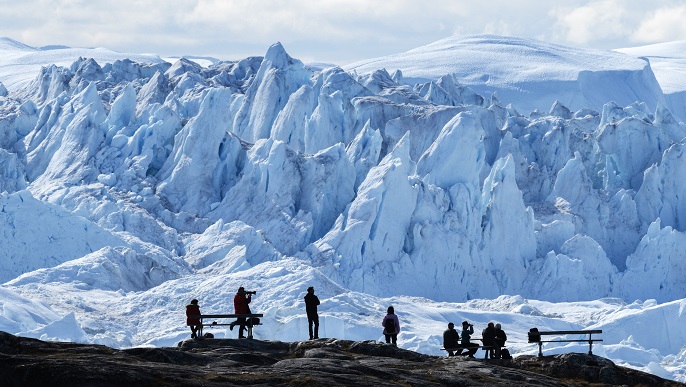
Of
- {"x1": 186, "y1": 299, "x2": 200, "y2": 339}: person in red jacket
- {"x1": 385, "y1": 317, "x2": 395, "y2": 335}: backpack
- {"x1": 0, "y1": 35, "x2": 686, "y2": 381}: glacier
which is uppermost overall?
{"x1": 0, "y1": 35, "x2": 686, "y2": 381}: glacier

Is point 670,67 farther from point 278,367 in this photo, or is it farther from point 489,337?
point 278,367

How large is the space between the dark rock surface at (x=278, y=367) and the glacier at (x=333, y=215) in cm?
1549

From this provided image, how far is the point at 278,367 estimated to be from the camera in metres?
19.3

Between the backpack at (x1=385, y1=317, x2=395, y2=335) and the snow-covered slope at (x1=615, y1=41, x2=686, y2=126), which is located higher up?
the snow-covered slope at (x1=615, y1=41, x2=686, y2=126)

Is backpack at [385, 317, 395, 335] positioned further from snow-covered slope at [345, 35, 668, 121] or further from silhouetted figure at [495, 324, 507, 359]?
snow-covered slope at [345, 35, 668, 121]

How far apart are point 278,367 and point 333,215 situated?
34.8 m

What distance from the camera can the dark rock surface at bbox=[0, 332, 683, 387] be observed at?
16.8m

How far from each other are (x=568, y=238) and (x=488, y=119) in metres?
8.92

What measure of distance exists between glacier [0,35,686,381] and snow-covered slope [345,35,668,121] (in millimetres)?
23619

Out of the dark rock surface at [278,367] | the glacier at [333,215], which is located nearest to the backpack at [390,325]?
the dark rock surface at [278,367]

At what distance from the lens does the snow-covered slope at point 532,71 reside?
308ft

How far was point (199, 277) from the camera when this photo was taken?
4653 cm

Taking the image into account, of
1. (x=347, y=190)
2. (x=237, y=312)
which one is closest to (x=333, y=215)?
(x=347, y=190)

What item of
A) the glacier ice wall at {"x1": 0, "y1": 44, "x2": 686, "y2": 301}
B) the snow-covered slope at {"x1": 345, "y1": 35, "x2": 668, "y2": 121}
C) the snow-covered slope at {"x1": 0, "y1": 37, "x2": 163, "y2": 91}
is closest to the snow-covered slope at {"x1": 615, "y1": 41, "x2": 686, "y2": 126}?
the snow-covered slope at {"x1": 345, "y1": 35, "x2": 668, "y2": 121}
